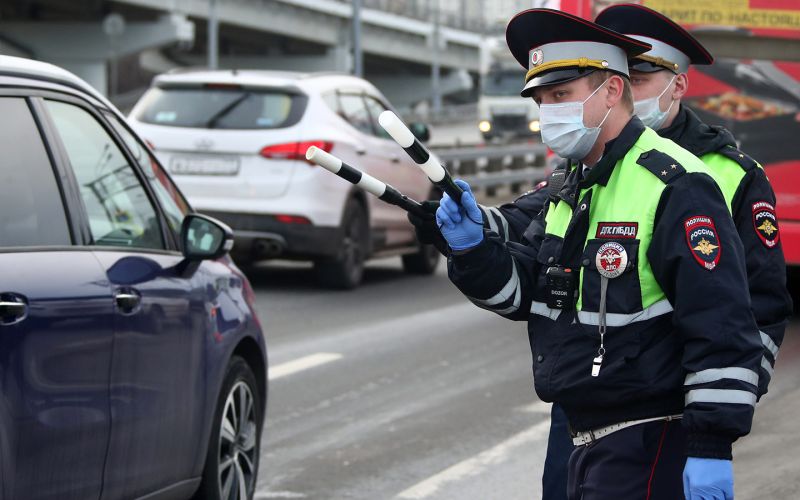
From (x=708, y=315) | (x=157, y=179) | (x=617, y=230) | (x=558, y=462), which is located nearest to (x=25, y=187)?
(x=157, y=179)

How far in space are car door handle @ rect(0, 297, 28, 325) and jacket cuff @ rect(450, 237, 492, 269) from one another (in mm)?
1158

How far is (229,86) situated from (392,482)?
274 inches

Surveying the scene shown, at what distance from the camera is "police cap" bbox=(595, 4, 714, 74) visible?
498cm

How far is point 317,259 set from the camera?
13641 mm

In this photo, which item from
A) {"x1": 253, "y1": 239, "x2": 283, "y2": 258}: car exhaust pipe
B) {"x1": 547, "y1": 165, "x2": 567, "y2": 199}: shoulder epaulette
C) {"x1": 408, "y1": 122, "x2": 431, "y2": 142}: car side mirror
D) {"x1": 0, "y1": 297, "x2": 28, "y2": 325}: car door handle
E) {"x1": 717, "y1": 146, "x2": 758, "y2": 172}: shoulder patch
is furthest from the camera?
{"x1": 408, "y1": 122, "x2": 431, "y2": 142}: car side mirror

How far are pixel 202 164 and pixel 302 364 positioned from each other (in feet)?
11.8

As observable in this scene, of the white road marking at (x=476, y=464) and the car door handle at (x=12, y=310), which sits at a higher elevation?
the car door handle at (x=12, y=310)

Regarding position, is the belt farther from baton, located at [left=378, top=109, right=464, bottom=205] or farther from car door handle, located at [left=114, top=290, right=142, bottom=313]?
car door handle, located at [left=114, top=290, right=142, bottom=313]

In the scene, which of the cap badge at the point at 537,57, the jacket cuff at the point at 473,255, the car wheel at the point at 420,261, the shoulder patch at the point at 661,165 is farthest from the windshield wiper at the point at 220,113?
the shoulder patch at the point at 661,165

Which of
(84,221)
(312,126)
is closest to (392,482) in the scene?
(84,221)

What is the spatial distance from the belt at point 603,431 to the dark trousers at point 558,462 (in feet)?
2.35

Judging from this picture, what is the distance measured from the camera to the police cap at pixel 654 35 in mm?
4984

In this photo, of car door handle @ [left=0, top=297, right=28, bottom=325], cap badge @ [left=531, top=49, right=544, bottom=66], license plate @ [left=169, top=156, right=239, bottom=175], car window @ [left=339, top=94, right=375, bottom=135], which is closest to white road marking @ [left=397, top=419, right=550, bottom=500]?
car door handle @ [left=0, top=297, right=28, bottom=325]

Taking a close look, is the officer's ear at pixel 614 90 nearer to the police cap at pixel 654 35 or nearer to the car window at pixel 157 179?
the police cap at pixel 654 35
